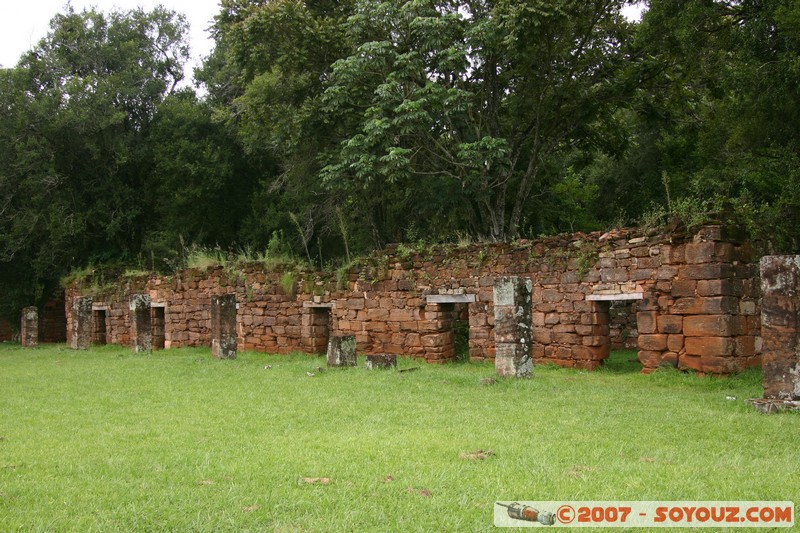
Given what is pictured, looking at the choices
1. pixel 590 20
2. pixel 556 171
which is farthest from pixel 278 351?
pixel 590 20

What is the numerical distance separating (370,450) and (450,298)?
913 centimetres

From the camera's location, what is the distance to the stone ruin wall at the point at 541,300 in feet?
37.9

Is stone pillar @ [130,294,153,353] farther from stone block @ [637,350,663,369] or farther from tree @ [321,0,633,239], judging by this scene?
stone block @ [637,350,663,369]

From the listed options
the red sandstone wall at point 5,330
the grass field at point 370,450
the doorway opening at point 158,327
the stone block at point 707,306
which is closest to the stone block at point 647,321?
the stone block at point 707,306

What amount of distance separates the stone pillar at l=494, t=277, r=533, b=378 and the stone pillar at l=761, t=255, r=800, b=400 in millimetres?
3818

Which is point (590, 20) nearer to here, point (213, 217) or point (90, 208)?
point (213, 217)

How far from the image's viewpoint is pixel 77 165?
29672 millimetres

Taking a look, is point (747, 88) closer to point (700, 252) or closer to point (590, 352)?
point (700, 252)

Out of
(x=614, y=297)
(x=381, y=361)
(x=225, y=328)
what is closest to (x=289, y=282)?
(x=225, y=328)

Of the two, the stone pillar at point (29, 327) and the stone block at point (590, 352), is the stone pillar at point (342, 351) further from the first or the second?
the stone pillar at point (29, 327)

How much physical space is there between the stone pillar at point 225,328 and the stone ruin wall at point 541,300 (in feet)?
6.71

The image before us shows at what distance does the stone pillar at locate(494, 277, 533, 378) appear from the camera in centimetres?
1162

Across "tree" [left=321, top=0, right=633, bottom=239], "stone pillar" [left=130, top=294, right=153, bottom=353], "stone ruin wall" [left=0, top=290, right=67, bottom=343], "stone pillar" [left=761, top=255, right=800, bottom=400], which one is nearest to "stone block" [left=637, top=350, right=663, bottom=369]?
"stone pillar" [left=761, top=255, right=800, bottom=400]

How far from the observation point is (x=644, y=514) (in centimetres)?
469
